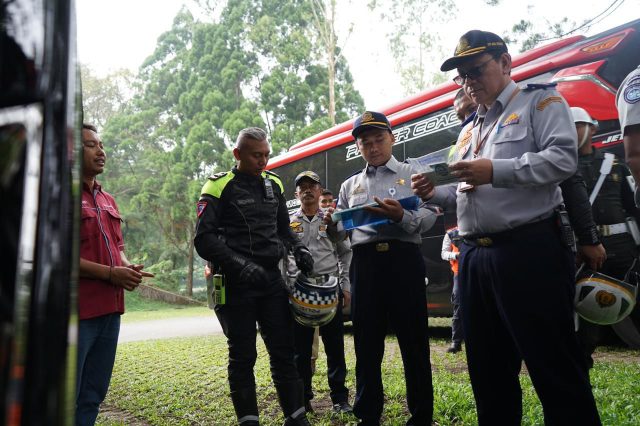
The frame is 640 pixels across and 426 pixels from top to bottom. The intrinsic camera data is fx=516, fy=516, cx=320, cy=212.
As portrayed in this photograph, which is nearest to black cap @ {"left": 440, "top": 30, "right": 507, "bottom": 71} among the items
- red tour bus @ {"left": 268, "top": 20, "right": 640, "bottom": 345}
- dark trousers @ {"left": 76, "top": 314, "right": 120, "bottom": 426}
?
dark trousers @ {"left": 76, "top": 314, "right": 120, "bottom": 426}

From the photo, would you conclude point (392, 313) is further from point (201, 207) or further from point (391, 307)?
point (201, 207)

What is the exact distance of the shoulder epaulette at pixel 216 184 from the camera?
9.16ft

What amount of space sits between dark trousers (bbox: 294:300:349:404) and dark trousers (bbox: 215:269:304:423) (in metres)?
0.74

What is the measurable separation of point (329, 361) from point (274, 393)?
0.62m

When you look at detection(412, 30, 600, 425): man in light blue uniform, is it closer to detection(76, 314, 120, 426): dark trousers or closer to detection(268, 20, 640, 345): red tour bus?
detection(76, 314, 120, 426): dark trousers

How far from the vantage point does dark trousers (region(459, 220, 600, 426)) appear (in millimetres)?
1704

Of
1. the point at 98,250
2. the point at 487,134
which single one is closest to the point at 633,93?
the point at 487,134

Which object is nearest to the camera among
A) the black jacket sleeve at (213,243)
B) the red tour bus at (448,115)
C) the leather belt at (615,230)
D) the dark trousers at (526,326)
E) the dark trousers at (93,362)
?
the dark trousers at (526,326)

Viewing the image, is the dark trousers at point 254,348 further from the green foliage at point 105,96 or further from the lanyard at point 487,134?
the green foliage at point 105,96

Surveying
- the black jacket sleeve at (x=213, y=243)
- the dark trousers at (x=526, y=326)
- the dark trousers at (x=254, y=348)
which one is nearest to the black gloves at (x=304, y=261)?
the dark trousers at (x=254, y=348)

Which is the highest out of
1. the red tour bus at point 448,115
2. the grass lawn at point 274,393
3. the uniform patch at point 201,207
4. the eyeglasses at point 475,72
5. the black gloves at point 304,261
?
the red tour bus at point 448,115

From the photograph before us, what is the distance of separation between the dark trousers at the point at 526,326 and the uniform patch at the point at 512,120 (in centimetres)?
39

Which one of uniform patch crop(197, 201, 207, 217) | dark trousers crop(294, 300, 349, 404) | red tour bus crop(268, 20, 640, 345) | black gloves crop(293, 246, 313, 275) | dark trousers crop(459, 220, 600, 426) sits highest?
red tour bus crop(268, 20, 640, 345)

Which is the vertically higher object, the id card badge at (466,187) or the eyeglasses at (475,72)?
the eyeglasses at (475,72)
